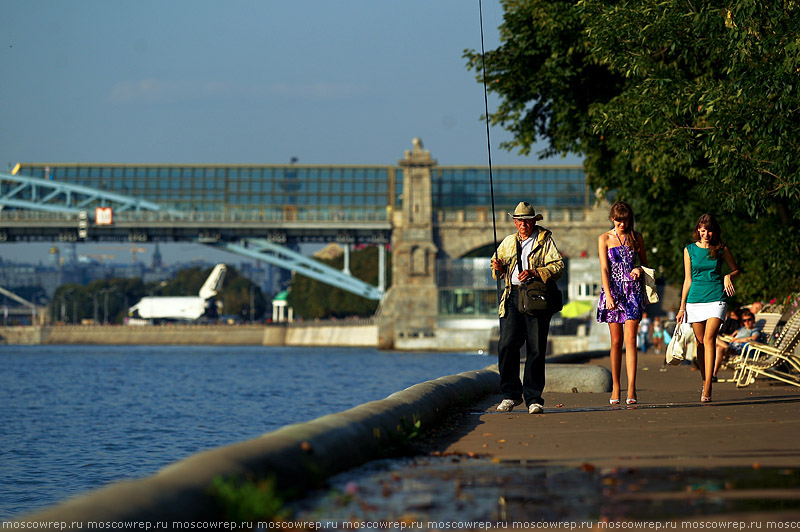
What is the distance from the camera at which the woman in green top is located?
401 inches

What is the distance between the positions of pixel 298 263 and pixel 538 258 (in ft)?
257

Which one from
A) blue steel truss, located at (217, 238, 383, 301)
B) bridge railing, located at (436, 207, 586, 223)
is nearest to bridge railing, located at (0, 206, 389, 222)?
blue steel truss, located at (217, 238, 383, 301)

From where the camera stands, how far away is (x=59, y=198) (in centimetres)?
10394

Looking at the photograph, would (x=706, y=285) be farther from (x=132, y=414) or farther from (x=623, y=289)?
(x=132, y=414)

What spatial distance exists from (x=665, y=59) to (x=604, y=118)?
273 centimetres

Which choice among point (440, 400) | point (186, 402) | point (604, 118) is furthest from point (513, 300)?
point (186, 402)

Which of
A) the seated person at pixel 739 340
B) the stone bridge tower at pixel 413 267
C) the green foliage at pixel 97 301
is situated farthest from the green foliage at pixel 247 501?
the green foliage at pixel 97 301

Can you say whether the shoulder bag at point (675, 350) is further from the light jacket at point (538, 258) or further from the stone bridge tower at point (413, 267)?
the stone bridge tower at point (413, 267)

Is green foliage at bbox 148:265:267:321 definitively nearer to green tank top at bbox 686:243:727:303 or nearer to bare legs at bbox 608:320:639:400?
green tank top at bbox 686:243:727:303

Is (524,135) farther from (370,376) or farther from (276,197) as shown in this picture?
(276,197)

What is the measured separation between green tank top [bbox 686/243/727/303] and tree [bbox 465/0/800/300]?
124 inches

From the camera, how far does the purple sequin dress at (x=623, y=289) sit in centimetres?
977

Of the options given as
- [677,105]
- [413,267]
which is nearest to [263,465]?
[677,105]

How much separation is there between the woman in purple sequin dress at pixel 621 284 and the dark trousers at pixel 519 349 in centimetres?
72
